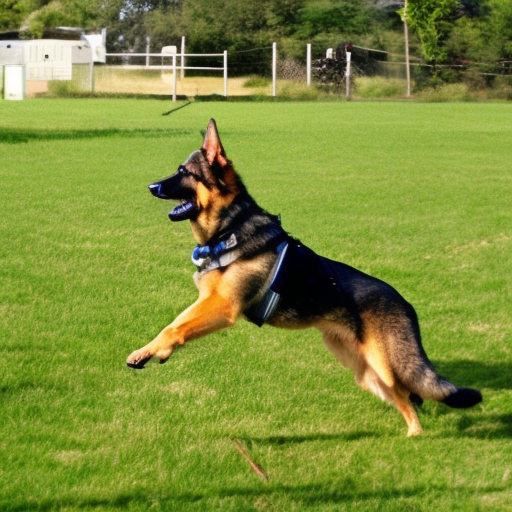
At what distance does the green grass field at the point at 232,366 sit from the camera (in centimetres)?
446

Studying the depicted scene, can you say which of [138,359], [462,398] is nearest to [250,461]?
[138,359]

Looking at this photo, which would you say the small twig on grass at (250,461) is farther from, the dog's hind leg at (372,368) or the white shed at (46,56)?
the white shed at (46,56)

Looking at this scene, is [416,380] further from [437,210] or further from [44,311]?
[437,210]

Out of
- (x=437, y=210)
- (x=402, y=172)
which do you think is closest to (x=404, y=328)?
(x=437, y=210)

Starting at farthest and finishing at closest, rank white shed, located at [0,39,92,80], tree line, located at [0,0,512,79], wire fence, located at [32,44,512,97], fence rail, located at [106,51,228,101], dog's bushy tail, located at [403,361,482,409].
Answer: tree line, located at [0,0,512,79], white shed, located at [0,39,92,80], wire fence, located at [32,44,512,97], fence rail, located at [106,51,228,101], dog's bushy tail, located at [403,361,482,409]

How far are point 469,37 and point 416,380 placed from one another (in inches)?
1963

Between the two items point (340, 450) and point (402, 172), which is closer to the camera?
point (340, 450)

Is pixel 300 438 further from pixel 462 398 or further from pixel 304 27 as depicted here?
pixel 304 27

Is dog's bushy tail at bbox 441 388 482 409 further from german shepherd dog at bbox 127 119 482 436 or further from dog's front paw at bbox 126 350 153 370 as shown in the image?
dog's front paw at bbox 126 350 153 370

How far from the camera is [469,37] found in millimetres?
51969

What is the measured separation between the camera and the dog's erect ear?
15.3ft

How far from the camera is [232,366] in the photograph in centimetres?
627

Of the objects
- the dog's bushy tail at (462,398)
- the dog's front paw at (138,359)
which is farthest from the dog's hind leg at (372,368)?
the dog's front paw at (138,359)

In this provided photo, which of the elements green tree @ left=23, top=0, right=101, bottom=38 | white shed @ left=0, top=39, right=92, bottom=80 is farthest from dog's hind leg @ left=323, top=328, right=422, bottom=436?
green tree @ left=23, top=0, right=101, bottom=38
